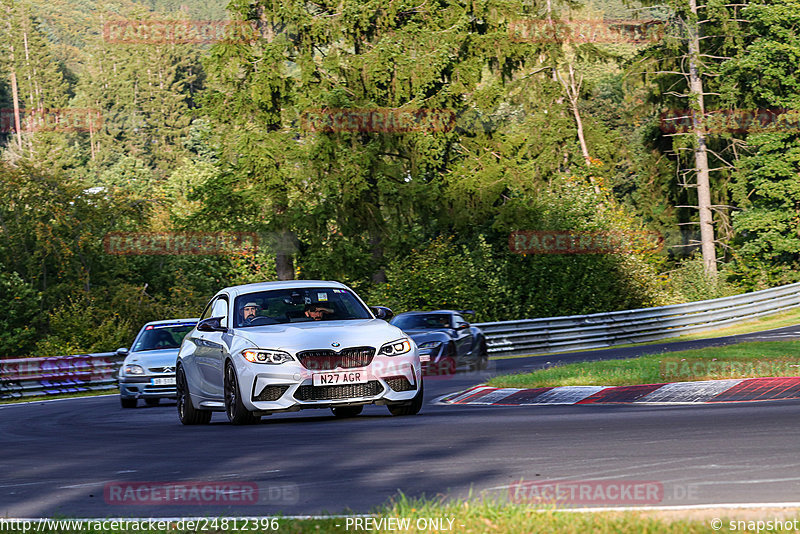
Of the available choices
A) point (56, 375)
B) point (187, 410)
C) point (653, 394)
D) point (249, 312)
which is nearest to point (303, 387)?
point (249, 312)

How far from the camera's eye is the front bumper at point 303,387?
43.8 ft

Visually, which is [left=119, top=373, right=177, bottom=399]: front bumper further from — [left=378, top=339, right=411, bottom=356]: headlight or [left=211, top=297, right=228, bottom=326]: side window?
[left=378, top=339, right=411, bottom=356]: headlight

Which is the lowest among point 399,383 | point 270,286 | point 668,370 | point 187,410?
point 668,370

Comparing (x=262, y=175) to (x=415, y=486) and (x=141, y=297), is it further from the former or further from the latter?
(x=415, y=486)

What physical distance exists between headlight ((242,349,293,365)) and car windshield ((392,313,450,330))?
1310 centimetres

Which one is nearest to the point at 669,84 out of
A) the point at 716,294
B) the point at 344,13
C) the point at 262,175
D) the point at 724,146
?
the point at 724,146

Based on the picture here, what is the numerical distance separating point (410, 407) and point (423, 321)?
41.8ft

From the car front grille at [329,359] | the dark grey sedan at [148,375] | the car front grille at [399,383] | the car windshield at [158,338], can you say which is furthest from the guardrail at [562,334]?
the car front grille at [329,359]

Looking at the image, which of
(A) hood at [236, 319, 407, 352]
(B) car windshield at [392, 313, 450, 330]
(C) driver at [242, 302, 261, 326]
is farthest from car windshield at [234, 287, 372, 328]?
(B) car windshield at [392, 313, 450, 330]

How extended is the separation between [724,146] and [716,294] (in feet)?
47.0

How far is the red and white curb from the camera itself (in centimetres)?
1492

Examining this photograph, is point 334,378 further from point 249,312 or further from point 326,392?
point 249,312

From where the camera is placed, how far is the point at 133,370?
73.8ft

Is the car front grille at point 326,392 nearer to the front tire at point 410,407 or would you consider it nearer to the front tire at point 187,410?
the front tire at point 410,407
